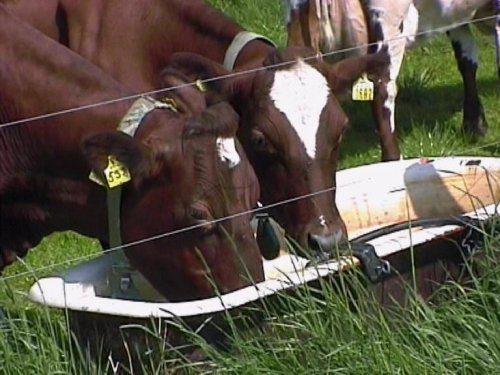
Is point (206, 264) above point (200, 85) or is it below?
below

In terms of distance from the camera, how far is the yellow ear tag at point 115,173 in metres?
4.47

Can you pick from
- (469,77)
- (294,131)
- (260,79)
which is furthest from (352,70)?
(469,77)

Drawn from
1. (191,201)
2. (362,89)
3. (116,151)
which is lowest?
(191,201)

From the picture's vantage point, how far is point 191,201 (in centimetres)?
454

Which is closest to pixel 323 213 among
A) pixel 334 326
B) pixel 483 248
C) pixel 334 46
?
pixel 483 248

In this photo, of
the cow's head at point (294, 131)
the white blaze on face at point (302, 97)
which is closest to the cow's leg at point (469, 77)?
the cow's head at point (294, 131)

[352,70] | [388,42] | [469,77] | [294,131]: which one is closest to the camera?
[294,131]

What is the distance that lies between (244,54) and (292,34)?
Answer: 1.44 m

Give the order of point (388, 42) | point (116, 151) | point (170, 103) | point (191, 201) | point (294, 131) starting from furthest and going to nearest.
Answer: point (388, 42) → point (294, 131) → point (170, 103) → point (191, 201) → point (116, 151)

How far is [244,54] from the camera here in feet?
19.1

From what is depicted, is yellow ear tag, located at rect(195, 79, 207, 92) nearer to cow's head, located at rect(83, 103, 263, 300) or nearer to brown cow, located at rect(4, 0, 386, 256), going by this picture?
brown cow, located at rect(4, 0, 386, 256)

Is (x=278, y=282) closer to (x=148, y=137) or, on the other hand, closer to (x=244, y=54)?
(x=148, y=137)

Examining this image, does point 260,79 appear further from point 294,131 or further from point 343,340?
point 343,340

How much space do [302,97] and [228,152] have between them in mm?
807
